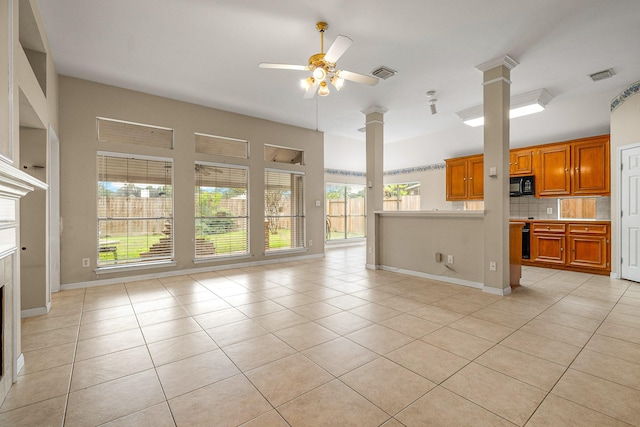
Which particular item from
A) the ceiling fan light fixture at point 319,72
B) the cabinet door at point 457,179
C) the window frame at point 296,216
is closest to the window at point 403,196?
the cabinet door at point 457,179

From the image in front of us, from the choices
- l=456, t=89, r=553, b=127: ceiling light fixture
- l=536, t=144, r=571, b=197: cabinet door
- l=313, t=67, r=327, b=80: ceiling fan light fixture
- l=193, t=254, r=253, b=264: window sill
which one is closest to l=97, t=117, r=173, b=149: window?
l=193, t=254, r=253, b=264: window sill

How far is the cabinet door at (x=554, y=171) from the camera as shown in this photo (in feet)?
17.4

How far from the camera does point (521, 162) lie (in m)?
5.88

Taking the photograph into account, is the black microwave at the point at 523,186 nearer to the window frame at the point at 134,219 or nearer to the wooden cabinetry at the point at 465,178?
the wooden cabinetry at the point at 465,178

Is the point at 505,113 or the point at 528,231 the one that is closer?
the point at 505,113

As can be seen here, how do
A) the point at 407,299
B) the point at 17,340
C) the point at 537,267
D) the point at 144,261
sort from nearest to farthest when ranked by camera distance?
the point at 17,340 → the point at 407,299 → the point at 144,261 → the point at 537,267

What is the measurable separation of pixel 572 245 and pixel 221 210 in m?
6.38

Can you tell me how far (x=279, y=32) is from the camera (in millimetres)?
3248

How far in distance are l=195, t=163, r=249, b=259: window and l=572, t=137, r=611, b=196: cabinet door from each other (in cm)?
605

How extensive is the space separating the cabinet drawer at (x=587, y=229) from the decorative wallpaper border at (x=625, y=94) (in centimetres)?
187

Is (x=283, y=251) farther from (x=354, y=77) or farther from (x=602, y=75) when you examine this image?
(x=602, y=75)

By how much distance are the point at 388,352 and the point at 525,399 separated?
88cm

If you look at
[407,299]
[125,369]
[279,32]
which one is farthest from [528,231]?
[125,369]

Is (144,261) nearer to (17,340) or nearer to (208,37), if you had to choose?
(17,340)
